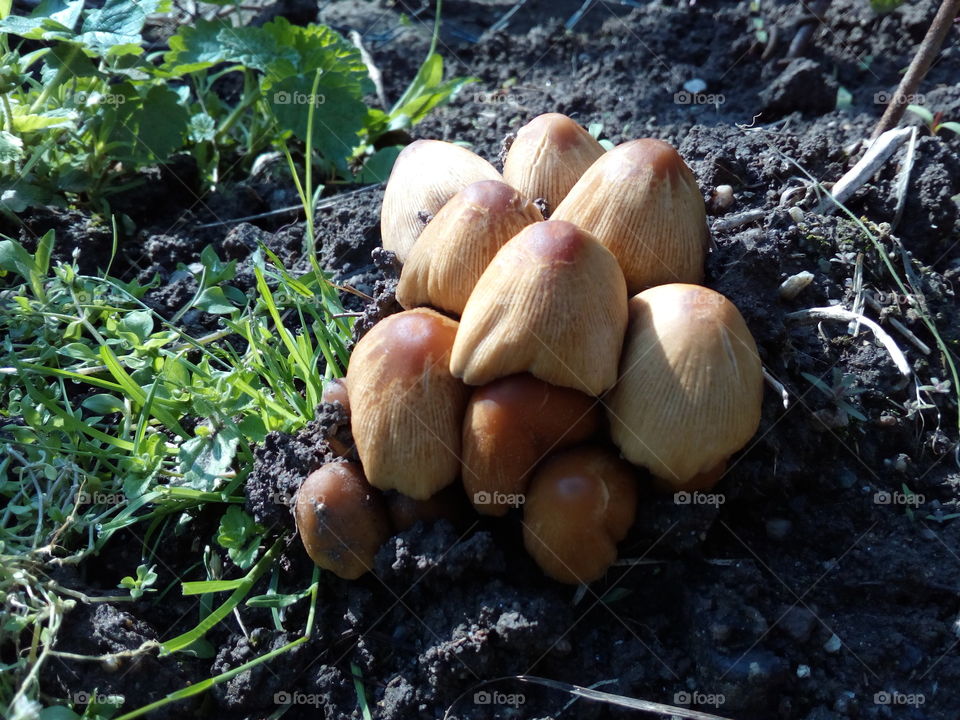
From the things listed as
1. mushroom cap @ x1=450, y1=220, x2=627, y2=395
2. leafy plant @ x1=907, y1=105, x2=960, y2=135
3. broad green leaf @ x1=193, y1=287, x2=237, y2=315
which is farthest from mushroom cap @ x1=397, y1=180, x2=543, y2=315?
leafy plant @ x1=907, y1=105, x2=960, y2=135

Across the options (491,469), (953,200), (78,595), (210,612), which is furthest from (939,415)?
(78,595)

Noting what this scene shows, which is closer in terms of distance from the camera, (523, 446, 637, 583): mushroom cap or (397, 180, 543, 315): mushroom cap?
(523, 446, 637, 583): mushroom cap

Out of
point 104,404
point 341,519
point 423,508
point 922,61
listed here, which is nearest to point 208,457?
point 104,404

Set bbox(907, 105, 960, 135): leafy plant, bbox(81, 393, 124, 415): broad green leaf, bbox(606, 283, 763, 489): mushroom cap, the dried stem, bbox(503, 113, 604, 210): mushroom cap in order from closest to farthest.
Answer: bbox(606, 283, 763, 489): mushroom cap → bbox(503, 113, 604, 210): mushroom cap → bbox(81, 393, 124, 415): broad green leaf → the dried stem → bbox(907, 105, 960, 135): leafy plant

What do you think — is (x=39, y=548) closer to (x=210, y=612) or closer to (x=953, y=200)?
(x=210, y=612)

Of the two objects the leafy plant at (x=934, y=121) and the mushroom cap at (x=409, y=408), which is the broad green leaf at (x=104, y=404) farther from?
the leafy plant at (x=934, y=121)

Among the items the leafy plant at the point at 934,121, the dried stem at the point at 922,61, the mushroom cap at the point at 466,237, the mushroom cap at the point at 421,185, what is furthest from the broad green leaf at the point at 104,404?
the leafy plant at the point at 934,121

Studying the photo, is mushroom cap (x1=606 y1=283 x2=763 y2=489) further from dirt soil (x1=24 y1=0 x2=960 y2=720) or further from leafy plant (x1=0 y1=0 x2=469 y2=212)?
leafy plant (x1=0 y1=0 x2=469 y2=212)
